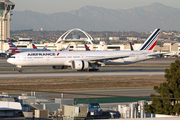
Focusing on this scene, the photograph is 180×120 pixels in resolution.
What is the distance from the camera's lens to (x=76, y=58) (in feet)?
207

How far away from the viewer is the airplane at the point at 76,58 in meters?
59.4

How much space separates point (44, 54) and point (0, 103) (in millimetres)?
44394

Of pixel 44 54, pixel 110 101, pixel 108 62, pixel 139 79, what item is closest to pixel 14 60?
pixel 44 54

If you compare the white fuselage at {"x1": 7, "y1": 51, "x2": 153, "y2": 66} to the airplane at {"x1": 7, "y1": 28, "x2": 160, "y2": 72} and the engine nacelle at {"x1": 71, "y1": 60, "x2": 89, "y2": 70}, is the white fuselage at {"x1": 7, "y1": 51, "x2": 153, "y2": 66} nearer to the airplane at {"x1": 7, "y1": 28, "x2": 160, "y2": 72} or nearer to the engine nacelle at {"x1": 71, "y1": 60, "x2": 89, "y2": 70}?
the airplane at {"x1": 7, "y1": 28, "x2": 160, "y2": 72}

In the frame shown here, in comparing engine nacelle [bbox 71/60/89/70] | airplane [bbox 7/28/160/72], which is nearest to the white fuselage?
airplane [bbox 7/28/160/72]

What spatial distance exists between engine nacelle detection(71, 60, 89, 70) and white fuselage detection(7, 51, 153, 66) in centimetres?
168

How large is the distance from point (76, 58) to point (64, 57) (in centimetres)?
301

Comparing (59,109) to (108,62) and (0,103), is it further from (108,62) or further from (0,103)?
(108,62)

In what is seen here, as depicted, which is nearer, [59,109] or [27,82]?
[59,109]

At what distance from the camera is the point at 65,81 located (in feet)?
156

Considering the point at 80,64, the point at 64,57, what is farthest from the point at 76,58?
the point at 80,64

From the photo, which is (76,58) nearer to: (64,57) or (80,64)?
(64,57)

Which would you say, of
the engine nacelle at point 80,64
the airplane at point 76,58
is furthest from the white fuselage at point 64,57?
the engine nacelle at point 80,64

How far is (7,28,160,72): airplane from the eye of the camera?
59375mm
